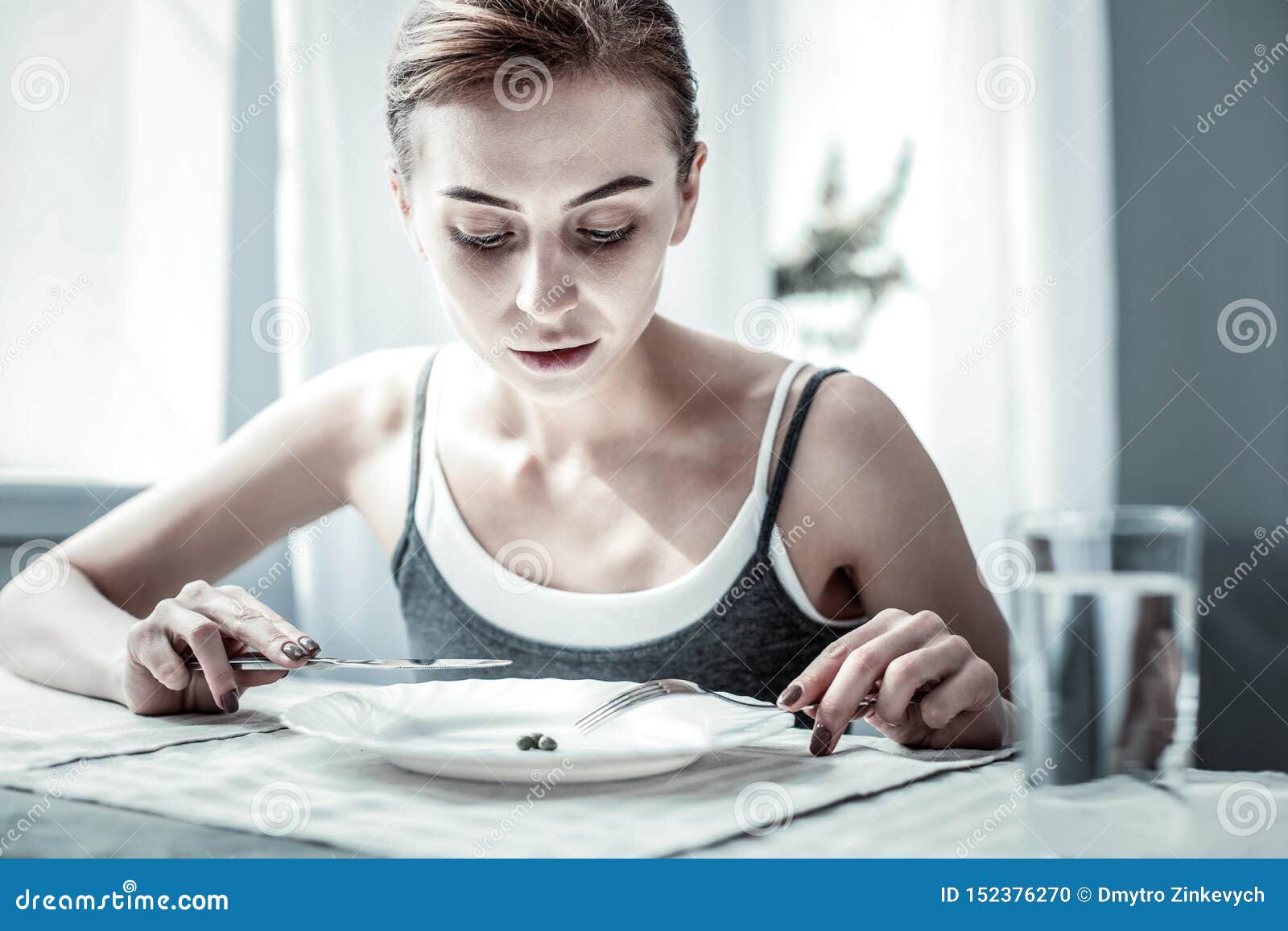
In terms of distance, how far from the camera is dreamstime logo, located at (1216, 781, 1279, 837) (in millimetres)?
374

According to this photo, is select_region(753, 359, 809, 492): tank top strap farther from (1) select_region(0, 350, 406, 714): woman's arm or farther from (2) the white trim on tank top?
(1) select_region(0, 350, 406, 714): woman's arm

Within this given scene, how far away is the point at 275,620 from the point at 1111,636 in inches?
17.5

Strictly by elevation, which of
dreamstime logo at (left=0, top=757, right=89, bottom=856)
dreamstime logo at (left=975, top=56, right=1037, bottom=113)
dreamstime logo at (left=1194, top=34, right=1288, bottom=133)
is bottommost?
dreamstime logo at (left=0, top=757, right=89, bottom=856)

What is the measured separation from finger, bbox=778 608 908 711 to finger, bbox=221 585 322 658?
25 cm

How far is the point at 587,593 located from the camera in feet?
2.63

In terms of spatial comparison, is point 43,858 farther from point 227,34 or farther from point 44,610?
point 227,34

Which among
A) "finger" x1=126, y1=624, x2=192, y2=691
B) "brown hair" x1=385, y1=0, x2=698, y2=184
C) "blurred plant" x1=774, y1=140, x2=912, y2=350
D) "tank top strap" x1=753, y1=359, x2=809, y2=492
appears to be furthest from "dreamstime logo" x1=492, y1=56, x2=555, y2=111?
"blurred plant" x1=774, y1=140, x2=912, y2=350

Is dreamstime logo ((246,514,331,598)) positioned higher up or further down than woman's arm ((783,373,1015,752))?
further down

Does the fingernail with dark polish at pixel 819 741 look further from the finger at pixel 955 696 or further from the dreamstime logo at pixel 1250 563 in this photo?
the dreamstime logo at pixel 1250 563

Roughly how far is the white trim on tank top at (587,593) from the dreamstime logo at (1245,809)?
1.30 ft

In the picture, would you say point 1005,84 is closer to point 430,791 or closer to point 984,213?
point 984,213
